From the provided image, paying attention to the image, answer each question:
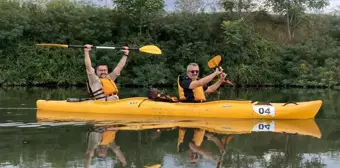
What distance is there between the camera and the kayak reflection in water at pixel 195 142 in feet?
15.6

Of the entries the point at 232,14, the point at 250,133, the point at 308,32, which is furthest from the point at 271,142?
the point at 308,32

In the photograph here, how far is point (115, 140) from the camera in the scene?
559 centimetres

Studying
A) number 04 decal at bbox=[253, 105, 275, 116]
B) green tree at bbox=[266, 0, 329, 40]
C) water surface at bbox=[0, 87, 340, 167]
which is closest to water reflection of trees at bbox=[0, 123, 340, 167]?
water surface at bbox=[0, 87, 340, 167]

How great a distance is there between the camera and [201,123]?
23.3 feet

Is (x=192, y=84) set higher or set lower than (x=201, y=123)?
higher

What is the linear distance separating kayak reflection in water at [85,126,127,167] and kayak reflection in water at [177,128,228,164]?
0.72 metres

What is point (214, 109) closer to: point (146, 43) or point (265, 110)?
point (265, 110)

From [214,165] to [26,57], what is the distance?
15950 millimetres

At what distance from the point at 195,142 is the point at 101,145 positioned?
115 centimetres

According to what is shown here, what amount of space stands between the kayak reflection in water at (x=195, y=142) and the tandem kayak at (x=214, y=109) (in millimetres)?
1165

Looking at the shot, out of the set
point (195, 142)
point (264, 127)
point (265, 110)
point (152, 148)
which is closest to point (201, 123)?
point (264, 127)

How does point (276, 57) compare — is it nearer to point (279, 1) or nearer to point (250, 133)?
point (279, 1)

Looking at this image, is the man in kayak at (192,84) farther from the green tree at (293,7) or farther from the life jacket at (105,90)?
the green tree at (293,7)

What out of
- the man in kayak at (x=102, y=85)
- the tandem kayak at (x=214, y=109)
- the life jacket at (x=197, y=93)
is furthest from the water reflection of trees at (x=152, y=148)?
the man in kayak at (x=102, y=85)
